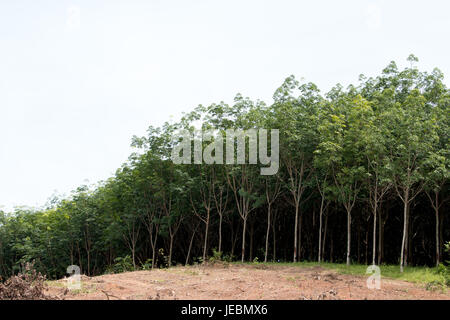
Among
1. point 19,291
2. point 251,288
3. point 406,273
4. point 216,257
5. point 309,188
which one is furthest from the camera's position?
point 309,188

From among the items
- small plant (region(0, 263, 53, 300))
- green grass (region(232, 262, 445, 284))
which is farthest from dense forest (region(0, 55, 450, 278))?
small plant (region(0, 263, 53, 300))

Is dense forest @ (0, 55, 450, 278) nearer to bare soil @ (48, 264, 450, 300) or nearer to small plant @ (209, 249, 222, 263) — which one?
small plant @ (209, 249, 222, 263)

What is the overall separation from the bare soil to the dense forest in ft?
15.7

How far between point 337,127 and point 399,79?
21.9 feet

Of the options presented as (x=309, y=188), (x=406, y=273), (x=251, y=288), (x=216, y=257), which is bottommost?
(x=216, y=257)

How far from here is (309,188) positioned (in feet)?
83.5

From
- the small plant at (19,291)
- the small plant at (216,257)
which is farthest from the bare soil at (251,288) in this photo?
the small plant at (216,257)

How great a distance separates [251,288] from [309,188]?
12715mm

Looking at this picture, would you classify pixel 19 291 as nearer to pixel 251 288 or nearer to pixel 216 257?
pixel 251 288

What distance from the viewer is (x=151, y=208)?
29203mm

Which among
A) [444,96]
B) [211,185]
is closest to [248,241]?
[211,185]

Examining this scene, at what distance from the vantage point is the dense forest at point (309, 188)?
18984 mm

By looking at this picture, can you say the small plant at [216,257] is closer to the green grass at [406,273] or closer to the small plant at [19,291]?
the green grass at [406,273]

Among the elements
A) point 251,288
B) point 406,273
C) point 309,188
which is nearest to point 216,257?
point 309,188
